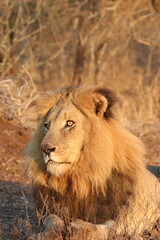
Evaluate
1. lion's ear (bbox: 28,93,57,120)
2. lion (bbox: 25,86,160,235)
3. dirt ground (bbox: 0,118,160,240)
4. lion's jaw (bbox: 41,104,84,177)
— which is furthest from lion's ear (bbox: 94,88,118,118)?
dirt ground (bbox: 0,118,160,240)

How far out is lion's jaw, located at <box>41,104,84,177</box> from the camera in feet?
12.8

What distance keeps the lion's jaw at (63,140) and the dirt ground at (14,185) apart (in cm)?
51

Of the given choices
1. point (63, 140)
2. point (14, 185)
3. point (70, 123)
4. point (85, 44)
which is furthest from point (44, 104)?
point (85, 44)

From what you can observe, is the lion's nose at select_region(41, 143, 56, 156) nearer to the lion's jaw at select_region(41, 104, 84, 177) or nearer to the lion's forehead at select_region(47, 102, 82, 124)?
the lion's jaw at select_region(41, 104, 84, 177)

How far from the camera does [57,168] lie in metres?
3.95

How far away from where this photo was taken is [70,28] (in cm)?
1367

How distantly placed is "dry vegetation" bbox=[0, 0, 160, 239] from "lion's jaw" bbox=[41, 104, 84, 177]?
5.67 m

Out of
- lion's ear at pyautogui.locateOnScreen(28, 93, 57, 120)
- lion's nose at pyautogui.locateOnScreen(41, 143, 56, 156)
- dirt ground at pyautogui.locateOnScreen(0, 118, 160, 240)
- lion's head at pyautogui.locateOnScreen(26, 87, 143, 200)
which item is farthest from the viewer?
dirt ground at pyautogui.locateOnScreen(0, 118, 160, 240)

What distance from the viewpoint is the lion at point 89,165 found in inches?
159

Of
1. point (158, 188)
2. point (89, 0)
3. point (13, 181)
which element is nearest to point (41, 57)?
point (89, 0)

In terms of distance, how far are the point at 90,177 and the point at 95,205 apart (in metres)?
0.23

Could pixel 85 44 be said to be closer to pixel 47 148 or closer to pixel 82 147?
pixel 82 147

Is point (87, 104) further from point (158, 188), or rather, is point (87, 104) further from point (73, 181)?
point (158, 188)

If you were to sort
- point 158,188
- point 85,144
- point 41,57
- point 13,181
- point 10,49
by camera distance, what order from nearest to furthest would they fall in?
point 85,144 → point 158,188 → point 13,181 → point 10,49 → point 41,57
